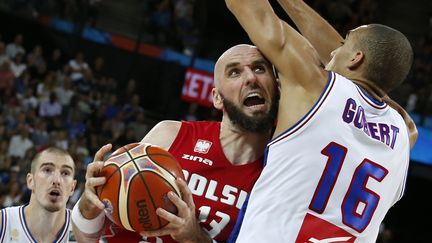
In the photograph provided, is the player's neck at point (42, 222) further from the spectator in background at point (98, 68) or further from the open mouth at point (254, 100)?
the spectator in background at point (98, 68)

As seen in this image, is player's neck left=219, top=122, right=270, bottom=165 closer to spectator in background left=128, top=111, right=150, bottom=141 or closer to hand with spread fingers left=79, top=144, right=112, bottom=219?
hand with spread fingers left=79, top=144, right=112, bottom=219

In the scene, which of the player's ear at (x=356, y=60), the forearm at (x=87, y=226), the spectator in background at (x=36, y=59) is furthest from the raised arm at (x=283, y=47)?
the spectator in background at (x=36, y=59)

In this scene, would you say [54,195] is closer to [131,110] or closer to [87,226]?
[87,226]

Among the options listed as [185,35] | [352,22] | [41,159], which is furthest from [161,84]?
[41,159]

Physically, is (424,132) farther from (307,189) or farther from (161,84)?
(307,189)

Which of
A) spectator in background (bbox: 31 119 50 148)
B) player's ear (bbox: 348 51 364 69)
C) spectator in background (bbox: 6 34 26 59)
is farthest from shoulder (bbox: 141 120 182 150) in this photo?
spectator in background (bbox: 6 34 26 59)

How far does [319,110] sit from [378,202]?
1.78ft

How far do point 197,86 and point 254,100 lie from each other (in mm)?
10297

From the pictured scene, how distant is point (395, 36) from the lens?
343 centimetres

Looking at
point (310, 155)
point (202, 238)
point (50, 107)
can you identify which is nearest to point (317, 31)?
point (310, 155)

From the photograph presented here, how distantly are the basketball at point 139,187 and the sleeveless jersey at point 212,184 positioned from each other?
1.32ft

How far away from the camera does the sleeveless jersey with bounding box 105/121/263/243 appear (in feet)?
12.4

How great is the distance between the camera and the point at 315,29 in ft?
13.9

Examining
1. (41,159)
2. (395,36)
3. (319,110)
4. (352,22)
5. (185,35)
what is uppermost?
(352,22)
